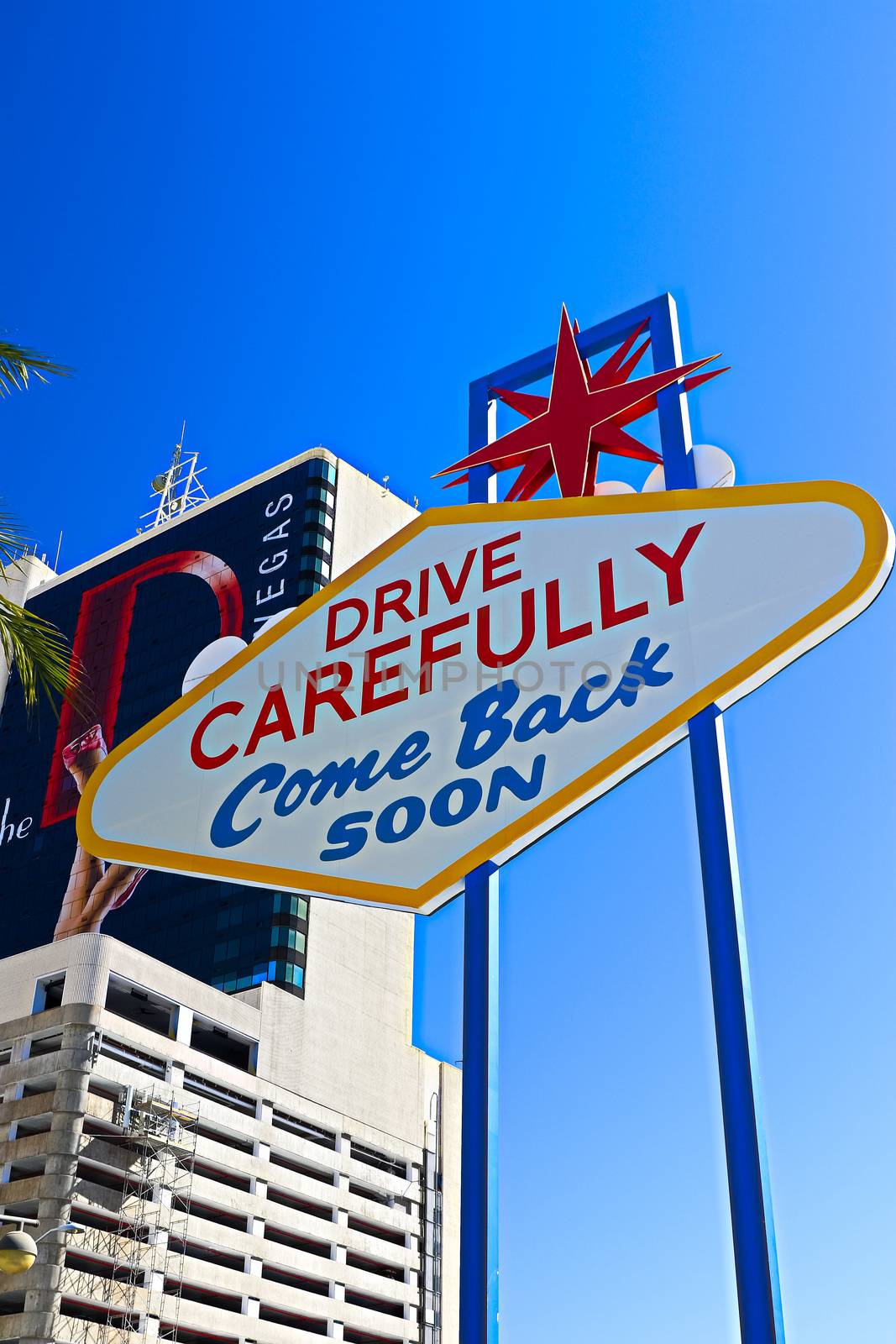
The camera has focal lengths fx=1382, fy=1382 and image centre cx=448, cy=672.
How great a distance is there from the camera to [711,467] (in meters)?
12.2

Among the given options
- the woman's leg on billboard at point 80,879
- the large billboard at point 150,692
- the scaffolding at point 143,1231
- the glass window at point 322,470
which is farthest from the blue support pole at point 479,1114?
the glass window at point 322,470

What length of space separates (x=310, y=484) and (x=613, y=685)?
85085mm

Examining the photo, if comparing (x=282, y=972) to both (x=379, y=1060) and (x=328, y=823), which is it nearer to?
(x=379, y=1060)

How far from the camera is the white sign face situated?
1077cm

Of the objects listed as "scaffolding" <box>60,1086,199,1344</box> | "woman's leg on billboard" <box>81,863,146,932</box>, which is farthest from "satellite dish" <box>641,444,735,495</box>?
"woman's leg on billboard" <box>81,863,146,932</box>

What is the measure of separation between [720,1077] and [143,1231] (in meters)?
58.9

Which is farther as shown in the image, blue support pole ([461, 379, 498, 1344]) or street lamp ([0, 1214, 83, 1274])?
street lamp ([0, 1214, 83, 1274])

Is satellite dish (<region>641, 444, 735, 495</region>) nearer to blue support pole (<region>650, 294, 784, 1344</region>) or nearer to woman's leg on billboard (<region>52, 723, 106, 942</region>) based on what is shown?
blue support pole (<region>650, 294, 784, 1344</region>)

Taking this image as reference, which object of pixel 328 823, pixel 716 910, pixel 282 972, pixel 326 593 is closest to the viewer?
pixel 716 910

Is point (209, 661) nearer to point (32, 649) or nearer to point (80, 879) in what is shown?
point (32, 649)

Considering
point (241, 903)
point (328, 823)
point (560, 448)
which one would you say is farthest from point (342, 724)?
point (241, 903)

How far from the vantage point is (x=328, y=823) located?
11.8 metres

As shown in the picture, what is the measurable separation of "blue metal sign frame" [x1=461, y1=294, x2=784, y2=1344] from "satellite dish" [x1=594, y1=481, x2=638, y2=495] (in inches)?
40.3

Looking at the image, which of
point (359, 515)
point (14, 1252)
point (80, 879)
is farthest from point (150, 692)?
point (14, 1252)
